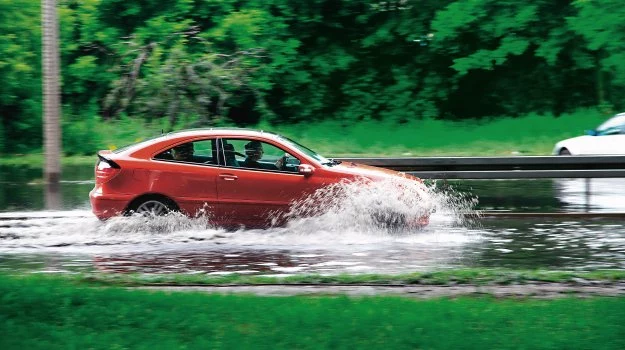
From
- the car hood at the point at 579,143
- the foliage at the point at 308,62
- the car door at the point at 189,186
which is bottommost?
the car door at the point at 189,186

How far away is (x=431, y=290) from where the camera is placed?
885cm

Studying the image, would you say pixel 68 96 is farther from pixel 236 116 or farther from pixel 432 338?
pixel 432 338

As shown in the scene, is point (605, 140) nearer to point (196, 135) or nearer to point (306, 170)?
point (306, 170)

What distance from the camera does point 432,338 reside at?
6656 millimetres

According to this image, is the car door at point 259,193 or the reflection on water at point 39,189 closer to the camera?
the car door at point 259,193

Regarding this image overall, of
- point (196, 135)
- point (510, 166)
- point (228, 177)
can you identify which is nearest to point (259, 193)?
point (228, 177)

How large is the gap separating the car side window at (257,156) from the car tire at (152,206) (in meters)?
0.93

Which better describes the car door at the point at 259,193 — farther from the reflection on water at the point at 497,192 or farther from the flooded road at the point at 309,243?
the reflection on water at the point at 497,192

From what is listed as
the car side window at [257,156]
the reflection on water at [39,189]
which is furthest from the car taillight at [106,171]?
the reflection on water at [39,189]

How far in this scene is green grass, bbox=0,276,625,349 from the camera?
21.7ft

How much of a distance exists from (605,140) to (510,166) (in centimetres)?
772

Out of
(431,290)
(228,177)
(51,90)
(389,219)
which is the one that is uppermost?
(51,90)

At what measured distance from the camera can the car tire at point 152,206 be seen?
1339cm

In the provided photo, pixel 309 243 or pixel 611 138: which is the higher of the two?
pixel 611 138
